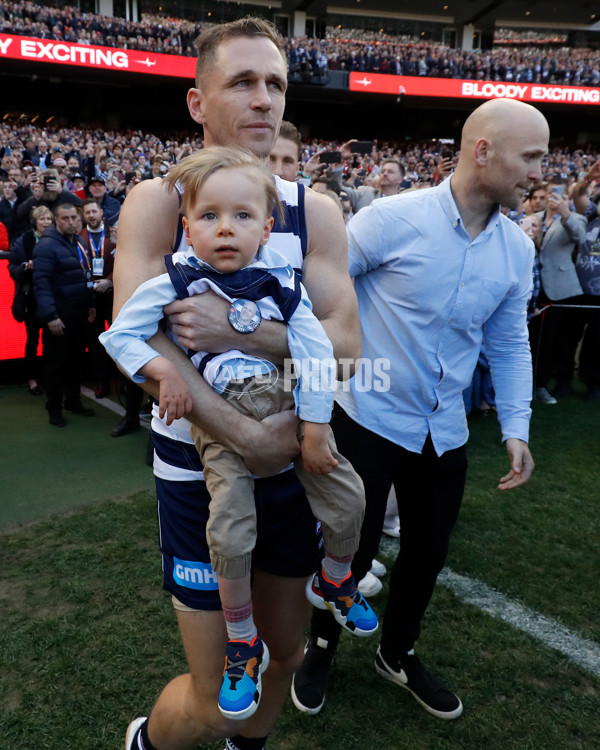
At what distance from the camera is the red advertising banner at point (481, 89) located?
3438 cm

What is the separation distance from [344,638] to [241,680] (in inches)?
59.0

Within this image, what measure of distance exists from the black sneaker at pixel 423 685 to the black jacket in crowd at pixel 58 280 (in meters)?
4.55

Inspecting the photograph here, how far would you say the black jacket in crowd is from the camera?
5.88 metres

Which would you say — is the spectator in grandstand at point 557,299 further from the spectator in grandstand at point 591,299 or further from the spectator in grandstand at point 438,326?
the spectator in grandstand at point 438,326

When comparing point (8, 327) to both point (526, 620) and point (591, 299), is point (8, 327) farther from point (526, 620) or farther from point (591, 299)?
point (591, 299)

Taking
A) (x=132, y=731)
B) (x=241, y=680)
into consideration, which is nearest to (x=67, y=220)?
(x=132, y=731)

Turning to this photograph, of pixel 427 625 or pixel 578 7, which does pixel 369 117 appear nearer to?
pixel 578 7

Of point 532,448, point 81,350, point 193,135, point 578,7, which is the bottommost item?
point 532,448

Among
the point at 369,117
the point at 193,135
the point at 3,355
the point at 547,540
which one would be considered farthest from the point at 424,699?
the point at 369,117

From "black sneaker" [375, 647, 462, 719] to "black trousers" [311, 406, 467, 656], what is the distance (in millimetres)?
70

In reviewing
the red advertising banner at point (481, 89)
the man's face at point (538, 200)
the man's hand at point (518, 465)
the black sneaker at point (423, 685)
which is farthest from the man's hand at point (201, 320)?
the red advertising banner at point (481, 89)

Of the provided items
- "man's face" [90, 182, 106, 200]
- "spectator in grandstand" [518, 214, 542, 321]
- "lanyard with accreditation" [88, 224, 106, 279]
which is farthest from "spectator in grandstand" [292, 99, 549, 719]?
"man's face" [90, 182, 106, 200]

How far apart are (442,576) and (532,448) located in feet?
7.80

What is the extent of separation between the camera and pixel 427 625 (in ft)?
9.80
